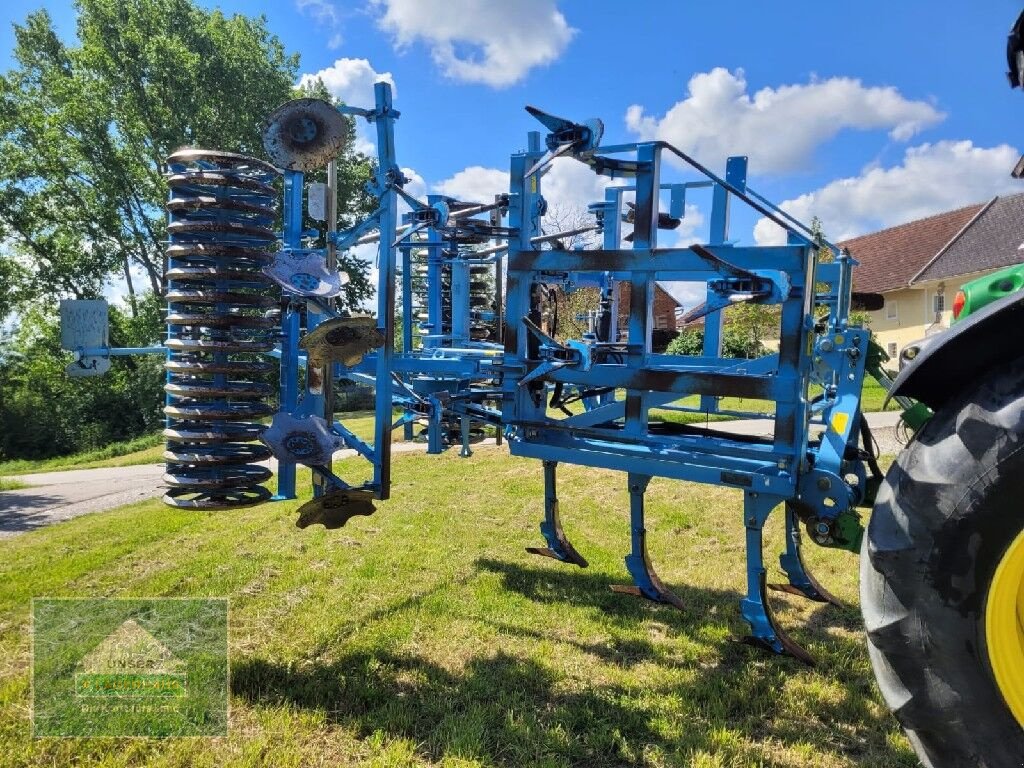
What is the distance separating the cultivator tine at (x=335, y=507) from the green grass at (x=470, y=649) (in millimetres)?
758

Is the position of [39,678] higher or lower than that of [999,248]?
lower

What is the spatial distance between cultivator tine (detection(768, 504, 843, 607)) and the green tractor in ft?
8.13

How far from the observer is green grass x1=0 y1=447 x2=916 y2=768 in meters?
2.85

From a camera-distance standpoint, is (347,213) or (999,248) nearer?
(999,248)

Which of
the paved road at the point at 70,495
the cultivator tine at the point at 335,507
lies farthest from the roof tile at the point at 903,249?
the cultivator tine at the point at 335,507

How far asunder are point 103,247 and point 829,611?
3147cm

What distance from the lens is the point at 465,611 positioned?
4.28 meters

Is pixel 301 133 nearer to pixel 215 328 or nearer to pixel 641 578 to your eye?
pixel 215 328

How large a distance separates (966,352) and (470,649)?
282 centimetres

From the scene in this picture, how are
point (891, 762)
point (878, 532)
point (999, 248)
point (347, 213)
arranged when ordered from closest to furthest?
point (878, 532), point (891, 762), point (999, 248), point (347, 213)

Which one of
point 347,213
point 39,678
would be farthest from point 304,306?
point 347,213

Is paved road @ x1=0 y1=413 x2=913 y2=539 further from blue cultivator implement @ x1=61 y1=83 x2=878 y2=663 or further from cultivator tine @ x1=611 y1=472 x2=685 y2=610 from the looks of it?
blue cultivator implement @ x1=61 y1=83 x2=878 y2=663

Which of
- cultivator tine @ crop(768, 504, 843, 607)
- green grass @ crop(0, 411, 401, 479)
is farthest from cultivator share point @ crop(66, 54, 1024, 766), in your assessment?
green grass @ crop(0, 411, 401, 479)

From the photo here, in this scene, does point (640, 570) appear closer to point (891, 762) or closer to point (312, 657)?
point (891, 762)
